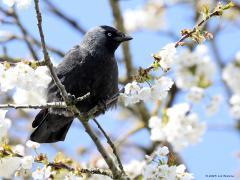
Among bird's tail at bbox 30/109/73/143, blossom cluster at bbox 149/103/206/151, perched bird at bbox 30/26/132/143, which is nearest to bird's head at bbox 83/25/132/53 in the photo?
perched bird at bbox 30/26/132/143

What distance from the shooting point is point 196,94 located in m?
4.28

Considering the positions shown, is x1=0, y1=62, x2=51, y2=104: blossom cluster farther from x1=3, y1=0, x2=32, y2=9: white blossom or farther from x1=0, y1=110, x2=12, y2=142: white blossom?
x1=3, y1=0, x2=32, y2=9: white blossom

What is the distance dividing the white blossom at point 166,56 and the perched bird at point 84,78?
1513 millimetres

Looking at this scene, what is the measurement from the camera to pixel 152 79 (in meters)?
3.26

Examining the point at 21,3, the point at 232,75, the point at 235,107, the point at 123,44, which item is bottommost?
the point at 21,3

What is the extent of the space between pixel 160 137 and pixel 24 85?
1.81 m

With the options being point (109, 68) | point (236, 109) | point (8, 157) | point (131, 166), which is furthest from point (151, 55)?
point (131, 166)

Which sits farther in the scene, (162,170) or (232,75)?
(232,75)

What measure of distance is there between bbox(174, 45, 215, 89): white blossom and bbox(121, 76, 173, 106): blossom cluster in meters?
1.33

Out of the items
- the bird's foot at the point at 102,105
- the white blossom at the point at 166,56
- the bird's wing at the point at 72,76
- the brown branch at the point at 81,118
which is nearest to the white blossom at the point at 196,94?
the bird's foot at the point at 102,105

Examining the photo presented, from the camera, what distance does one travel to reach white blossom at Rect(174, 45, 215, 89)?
182 inches

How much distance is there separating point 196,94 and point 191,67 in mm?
560

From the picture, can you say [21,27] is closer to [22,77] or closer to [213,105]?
[213,105]

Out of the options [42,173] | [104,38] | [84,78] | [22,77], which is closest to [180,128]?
[84,78]
